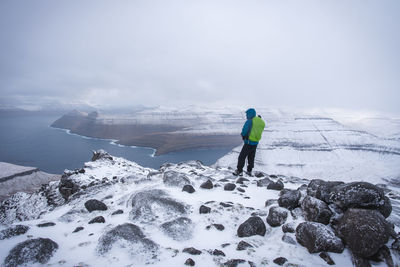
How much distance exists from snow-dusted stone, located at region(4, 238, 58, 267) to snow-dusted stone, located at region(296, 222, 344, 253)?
17.7 ft

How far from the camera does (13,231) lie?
14.1ft

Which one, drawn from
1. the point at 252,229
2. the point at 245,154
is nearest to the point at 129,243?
the point at 252,229

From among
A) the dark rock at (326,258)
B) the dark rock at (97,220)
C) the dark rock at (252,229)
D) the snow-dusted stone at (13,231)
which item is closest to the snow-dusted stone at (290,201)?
the dark rock at (252,229)

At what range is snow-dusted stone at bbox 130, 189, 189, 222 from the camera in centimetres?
554

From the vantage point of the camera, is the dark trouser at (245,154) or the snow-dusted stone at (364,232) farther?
the dark trouser at (245,154)

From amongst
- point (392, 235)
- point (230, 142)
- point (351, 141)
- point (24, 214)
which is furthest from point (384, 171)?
point (24, 214)

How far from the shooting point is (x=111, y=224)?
5195 millimetres

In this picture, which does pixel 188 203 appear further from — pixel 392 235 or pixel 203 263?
pixel 392 235

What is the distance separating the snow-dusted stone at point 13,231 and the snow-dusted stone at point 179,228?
3.34 meters

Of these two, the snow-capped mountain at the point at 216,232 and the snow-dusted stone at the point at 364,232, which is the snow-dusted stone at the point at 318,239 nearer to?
the snow-capped mountain at the point at 216,232

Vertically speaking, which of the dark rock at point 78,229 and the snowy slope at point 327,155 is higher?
the dark rock at point 78,229

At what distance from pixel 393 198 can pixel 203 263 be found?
31.6 feet

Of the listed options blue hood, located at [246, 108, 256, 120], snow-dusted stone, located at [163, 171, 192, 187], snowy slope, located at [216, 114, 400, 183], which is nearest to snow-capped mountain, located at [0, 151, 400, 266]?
snow-dusted stone, located at [163, 171, 192, 187]

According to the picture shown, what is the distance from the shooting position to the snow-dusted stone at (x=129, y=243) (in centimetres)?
408
